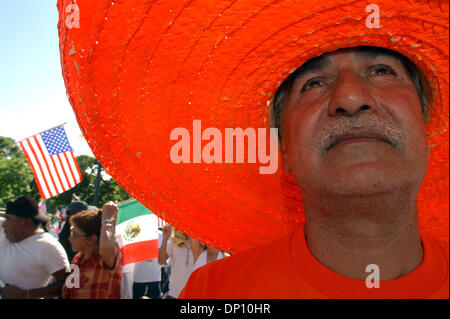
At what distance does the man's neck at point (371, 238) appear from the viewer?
1115mm

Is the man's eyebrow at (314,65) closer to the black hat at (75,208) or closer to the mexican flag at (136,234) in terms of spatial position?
the mexican flag at (136,234)

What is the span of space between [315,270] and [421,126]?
61 centimetres

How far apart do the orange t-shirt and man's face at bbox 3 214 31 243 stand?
347cm

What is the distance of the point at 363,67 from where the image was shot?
1300mm

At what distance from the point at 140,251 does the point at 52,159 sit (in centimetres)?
389

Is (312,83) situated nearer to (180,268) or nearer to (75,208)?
(180,268)

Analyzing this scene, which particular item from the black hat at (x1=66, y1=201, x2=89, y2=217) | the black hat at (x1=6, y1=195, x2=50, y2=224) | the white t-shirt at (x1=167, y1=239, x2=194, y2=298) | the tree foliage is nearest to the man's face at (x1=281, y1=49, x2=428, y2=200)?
the white t-shirt at (x1=167, y1=239, x2=194, y2=298)

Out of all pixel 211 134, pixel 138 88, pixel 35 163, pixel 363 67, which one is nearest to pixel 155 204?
pixel 211 134

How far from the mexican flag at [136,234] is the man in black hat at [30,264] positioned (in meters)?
1.19

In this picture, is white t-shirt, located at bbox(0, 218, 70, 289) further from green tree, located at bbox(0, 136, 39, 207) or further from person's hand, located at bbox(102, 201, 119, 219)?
green tree, located at bbox(0, 136, 39, 207)

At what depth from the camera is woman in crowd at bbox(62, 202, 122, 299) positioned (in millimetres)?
3358

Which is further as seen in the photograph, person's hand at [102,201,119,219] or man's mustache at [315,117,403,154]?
person's hand at [102,201,119,219]

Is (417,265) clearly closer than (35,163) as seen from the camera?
Yes

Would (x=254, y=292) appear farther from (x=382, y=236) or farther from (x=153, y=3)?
(x=153, y=3)
